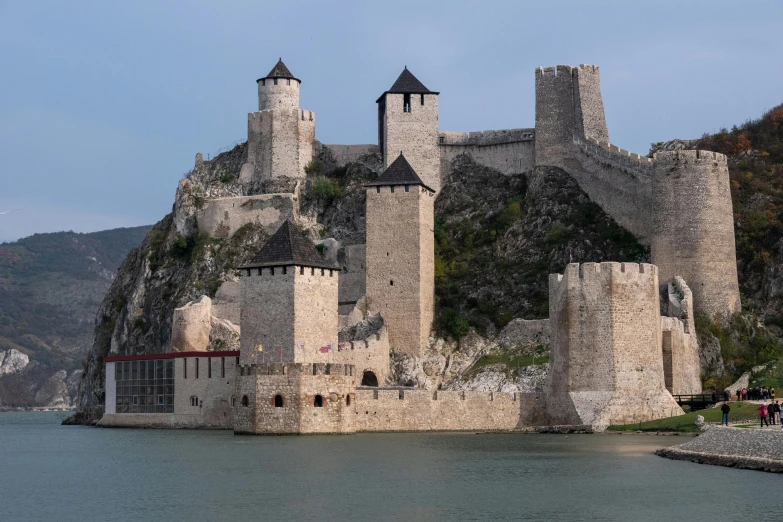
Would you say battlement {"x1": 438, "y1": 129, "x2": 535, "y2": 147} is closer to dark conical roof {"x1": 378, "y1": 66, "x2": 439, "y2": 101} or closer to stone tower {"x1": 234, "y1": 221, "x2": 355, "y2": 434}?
dark conical roof {"x1": 378, "y1": 66, "x2": 439, "y2": 101}

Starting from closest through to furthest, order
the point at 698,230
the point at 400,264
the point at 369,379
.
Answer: the point at 698,230
the point at 369,379
the point at 400,264

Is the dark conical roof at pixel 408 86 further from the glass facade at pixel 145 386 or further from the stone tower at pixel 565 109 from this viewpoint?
the glass facade at pixel 145 386

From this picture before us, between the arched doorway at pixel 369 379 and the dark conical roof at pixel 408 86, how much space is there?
15975 millimetres

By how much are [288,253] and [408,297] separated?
37.4 feet

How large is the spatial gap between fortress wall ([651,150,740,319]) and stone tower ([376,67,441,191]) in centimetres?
1393

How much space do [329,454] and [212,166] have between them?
3324 cm

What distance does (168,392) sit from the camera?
176 feet

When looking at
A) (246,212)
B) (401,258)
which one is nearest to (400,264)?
(401,258)

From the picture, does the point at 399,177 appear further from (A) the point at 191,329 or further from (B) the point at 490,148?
(A) the point at 191,329

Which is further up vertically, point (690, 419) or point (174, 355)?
point (174, 355)

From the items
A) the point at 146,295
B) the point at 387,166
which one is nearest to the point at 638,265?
the point at 387,166

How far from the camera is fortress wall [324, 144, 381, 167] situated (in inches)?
2744

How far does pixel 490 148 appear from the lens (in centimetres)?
6794

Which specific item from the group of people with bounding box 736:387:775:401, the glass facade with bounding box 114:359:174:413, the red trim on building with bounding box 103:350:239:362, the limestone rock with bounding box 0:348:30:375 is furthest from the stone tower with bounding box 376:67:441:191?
the limestone rock with bounding box 0:348:30:375
